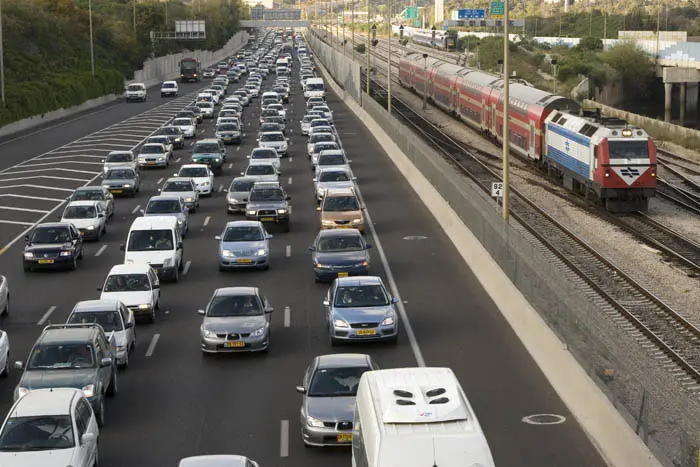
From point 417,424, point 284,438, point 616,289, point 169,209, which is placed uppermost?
point 417,424

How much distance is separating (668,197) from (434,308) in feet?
74.9

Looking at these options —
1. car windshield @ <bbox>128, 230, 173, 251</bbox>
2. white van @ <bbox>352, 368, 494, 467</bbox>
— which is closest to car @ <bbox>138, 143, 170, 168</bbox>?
car windshield @ <bbox>128, 230, 173, 251</bbox>

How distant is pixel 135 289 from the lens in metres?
28.4

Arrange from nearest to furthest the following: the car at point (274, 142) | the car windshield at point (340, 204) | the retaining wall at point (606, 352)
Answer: the retaining wall at point (606, 352)
the car windshield at point (340, 204)
the car at point (274, 142)

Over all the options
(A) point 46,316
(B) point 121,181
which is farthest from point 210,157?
(A) point 46,316

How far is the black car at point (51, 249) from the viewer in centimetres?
3438

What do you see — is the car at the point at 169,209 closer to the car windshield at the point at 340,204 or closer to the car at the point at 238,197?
the car at the point at 238,197

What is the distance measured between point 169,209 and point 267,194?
149 inches

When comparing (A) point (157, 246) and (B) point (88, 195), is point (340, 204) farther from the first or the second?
(B) point (88, 195)

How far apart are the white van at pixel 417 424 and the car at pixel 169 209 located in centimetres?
2505

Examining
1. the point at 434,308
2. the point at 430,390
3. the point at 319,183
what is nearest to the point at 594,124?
the point at 319,183

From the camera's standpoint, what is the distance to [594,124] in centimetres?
4494

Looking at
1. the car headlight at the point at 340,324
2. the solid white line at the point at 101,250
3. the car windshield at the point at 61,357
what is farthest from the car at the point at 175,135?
the car windshield at the point at 61,357

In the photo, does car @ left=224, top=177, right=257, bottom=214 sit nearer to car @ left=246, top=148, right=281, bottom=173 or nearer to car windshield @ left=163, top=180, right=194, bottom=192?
car windshield @ left=163, top=180, right=194, bottom=192
